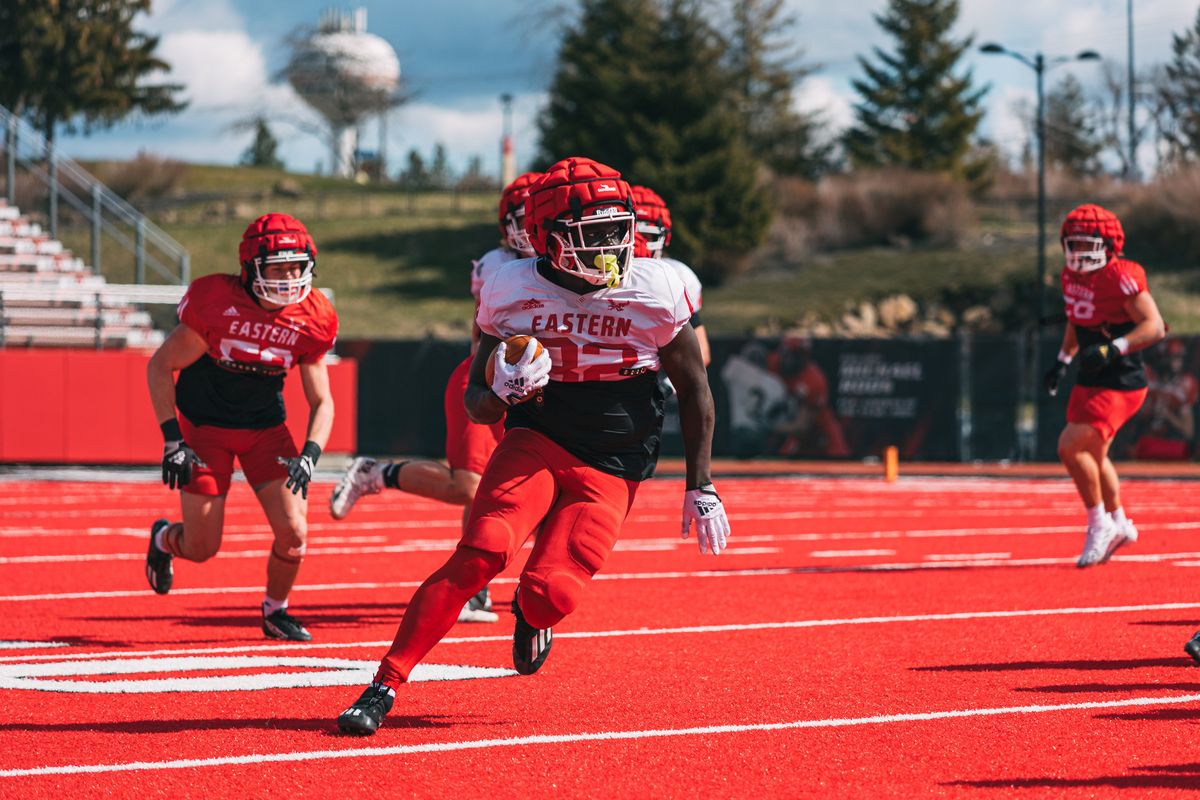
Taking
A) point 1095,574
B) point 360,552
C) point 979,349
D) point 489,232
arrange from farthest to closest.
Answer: point 489,232 < point 979,349 < point 360,552 < point 1095,574

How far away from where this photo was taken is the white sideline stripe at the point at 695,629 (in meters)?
7.97

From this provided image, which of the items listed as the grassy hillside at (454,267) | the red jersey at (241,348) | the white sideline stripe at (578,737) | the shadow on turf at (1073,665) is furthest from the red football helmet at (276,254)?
the grassy hillside at (454,267)

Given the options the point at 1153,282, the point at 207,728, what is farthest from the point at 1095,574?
the point at 1153,282

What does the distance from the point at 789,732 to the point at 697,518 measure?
2.69 ft

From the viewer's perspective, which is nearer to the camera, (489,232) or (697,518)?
(697,518)

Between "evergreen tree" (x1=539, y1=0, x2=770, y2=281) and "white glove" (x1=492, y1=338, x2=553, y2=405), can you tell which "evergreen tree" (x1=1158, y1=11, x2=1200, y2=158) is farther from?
"white glove" (x1=492, y1=338, x2=553, y2=405)

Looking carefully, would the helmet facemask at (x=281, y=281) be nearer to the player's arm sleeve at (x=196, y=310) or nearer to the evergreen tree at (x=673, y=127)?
the player's arm sleeve at (x=196, y=310)

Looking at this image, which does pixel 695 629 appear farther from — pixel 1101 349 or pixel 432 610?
pixel 1101 349

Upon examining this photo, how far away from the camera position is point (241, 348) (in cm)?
838

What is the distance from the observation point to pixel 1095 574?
36.4 feet

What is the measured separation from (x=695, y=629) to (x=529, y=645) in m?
2.33

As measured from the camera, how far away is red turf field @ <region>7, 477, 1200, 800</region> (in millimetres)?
5238

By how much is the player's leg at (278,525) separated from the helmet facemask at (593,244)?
2.93 metres

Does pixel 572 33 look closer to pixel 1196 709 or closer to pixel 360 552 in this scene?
pixel 360 552
